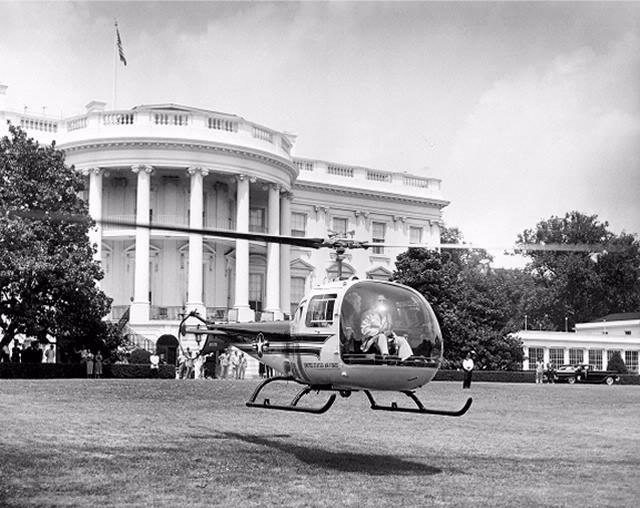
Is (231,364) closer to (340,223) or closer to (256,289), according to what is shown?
(256,289)

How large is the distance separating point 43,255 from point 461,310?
27497mm

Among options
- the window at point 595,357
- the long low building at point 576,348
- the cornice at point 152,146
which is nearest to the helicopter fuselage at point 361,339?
the cornice at point 152,146

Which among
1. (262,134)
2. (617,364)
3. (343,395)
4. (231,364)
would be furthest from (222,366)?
(617,364)

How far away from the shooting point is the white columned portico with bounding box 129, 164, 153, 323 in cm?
5238

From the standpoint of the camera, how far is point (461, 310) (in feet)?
188

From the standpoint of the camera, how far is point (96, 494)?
39.8 ft

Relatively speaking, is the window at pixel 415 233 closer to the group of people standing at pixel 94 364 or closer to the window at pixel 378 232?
the window at pixel 378 232

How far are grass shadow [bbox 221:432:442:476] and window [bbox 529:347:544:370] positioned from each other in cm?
5792

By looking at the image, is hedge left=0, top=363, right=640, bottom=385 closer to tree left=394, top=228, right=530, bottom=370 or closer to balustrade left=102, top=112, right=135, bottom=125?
tree left=394, top=228, right=530, bottom=370

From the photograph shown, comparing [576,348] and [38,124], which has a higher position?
[38,124]

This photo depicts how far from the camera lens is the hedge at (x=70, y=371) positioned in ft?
123

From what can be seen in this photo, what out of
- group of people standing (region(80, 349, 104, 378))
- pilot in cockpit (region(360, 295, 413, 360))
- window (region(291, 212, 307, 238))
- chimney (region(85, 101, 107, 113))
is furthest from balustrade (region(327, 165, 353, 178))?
pilot in cockpit (region(360, 295, 413, 360))

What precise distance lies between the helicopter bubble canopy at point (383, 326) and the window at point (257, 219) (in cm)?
4706

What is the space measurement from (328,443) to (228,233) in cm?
588
